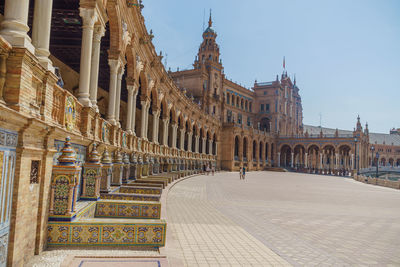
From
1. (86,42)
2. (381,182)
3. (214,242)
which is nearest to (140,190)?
(214,242)

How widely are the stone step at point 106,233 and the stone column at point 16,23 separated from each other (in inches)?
115

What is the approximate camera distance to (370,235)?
25.7 ft

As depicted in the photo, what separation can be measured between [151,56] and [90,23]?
918 cm

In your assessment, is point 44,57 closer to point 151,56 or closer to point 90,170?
point 90,170

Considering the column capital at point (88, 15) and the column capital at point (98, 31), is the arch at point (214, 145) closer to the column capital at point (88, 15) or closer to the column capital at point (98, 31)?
the column capital at point (98, 31)

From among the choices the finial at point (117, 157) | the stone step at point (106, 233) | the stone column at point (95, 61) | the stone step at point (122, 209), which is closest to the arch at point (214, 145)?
the finial at point (117, 157)

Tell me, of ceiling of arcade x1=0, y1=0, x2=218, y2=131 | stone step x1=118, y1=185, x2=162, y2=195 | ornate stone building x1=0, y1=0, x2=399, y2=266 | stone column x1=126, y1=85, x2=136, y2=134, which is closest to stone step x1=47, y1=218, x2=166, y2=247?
ornate stone building x1=0, y1=0, x2=399, y2=266

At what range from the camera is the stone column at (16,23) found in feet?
13.8

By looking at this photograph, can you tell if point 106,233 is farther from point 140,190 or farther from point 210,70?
point 210,70

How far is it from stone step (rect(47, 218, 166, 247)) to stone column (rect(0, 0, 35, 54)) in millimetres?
2931

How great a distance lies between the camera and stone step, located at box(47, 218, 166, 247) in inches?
198

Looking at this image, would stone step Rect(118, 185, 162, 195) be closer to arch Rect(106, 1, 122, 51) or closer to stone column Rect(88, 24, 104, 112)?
stone column Rect(88, 24, 104, 112)

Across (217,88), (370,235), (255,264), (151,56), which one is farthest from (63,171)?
(217,88)

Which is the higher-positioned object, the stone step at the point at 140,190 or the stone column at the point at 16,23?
the stone column at the point at 16,23
